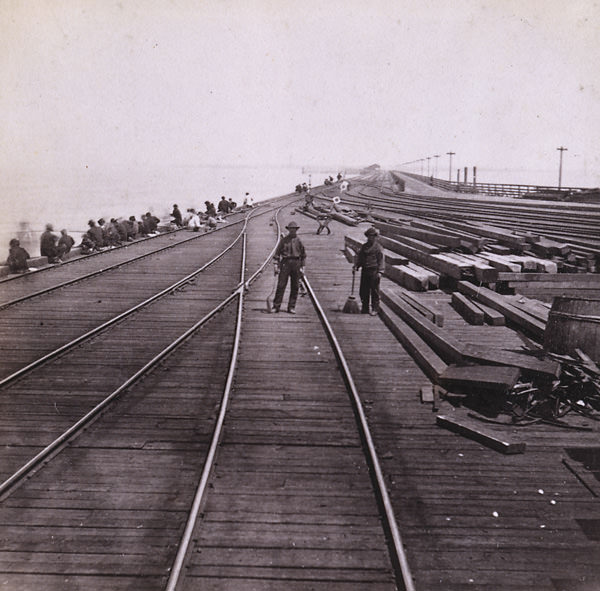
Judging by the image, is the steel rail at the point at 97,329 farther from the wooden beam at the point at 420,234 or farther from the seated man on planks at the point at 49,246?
the wooden beam at the point at 420,234

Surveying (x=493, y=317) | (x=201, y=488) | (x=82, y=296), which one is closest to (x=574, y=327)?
(x=493, y=317)

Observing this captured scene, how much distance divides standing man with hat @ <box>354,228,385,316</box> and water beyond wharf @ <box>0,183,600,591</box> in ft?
7.82

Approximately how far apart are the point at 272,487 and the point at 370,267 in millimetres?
6655

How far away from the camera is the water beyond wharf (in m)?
4.43

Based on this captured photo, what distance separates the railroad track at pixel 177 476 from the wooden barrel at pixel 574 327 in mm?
3021

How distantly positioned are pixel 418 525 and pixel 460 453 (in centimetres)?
152

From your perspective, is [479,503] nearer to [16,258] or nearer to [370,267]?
[370,267]

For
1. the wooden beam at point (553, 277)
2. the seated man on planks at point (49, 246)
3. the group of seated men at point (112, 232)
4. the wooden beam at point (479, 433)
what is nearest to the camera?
the wooden beam at point (479, 433)

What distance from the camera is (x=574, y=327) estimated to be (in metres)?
8.09

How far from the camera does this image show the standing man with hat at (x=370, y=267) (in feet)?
37.5

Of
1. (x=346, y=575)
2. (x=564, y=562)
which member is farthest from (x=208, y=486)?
(x=564, y=562)

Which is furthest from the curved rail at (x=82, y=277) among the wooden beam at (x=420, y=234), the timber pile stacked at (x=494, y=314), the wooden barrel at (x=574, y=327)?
the wooden barrel at (x=574, y=327)

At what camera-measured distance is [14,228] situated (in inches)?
2778

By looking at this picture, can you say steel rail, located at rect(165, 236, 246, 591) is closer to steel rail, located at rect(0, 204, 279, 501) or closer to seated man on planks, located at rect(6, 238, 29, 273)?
steel rail, located at rect(0, 204, 279, 501)
